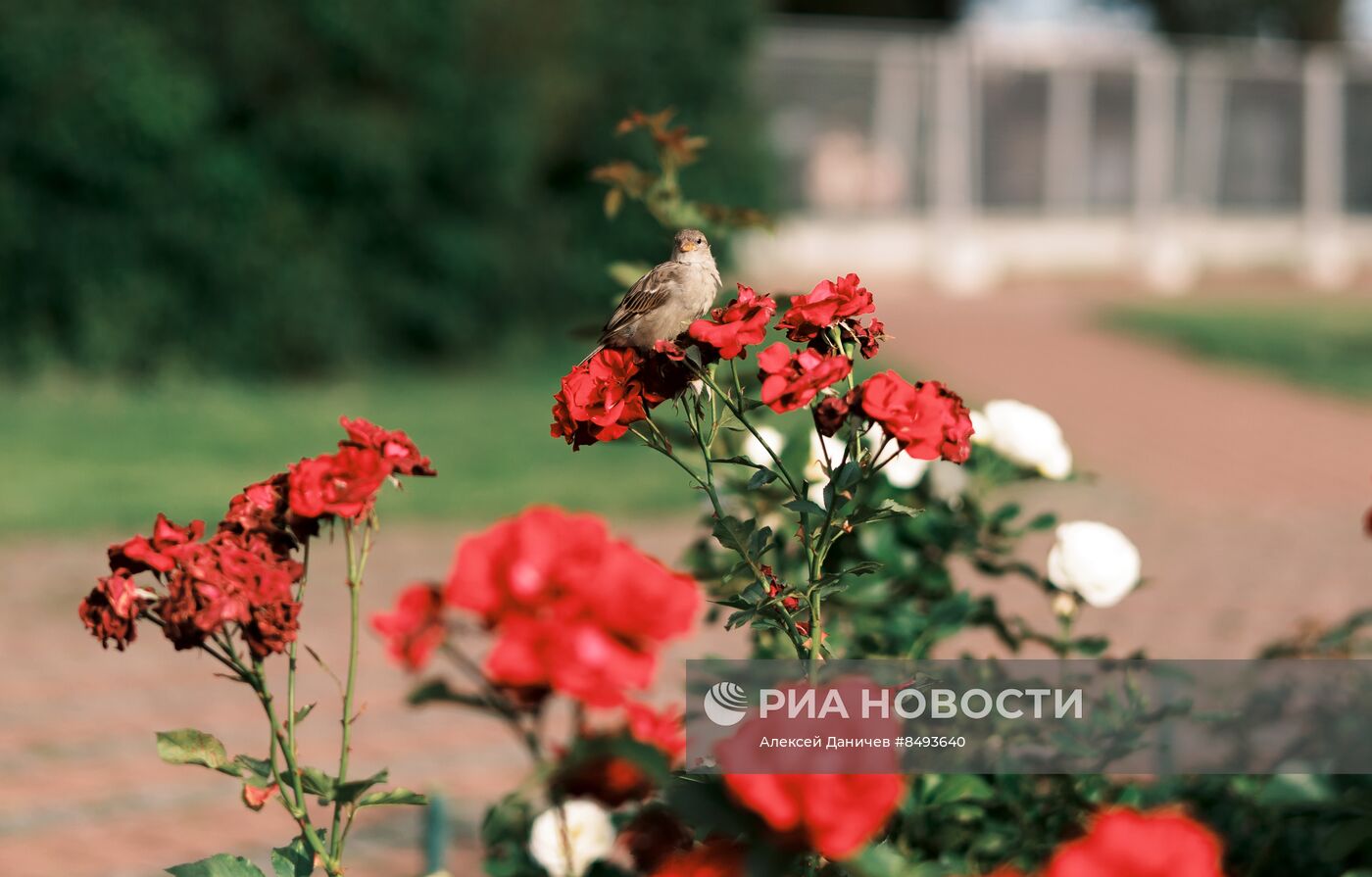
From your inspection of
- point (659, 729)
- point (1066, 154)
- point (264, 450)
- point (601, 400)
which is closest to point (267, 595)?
point (601, 400)

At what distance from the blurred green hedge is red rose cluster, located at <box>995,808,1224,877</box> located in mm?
12962

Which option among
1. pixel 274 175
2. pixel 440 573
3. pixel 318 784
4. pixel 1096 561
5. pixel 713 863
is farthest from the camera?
pixel 274 175

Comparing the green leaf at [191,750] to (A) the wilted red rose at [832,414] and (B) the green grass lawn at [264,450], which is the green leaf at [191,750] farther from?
(B) the green grass lawn at [264,450]

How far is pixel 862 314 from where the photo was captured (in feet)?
5.19

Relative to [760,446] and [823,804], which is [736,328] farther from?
[760,446]

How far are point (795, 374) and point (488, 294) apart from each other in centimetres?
1413

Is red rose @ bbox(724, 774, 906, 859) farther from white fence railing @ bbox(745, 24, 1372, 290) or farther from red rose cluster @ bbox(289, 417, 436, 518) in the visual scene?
white fence railing @ bbox(745, 24, 1372, 290)

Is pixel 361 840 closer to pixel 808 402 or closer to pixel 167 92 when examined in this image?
pixel 808 402

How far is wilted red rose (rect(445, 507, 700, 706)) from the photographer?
116cm

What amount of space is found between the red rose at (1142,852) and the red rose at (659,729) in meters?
0.57

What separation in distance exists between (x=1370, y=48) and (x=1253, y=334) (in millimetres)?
9973

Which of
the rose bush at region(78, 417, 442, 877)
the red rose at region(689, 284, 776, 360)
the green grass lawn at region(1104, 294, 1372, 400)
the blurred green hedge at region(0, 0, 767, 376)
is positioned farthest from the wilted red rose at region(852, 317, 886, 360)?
the green grass lawn at region(1104, 294, 1372, 400)

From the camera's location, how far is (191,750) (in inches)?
60.3

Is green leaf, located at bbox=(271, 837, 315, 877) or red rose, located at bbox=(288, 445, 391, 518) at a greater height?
red rose, located at bbox=(288, 445, 391, 518)
